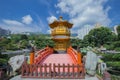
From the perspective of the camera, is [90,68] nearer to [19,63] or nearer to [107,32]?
[19,63]

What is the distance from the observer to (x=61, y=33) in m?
19.9

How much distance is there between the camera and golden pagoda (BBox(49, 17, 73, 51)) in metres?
20.0

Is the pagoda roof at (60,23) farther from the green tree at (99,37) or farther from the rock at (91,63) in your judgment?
the green tree at (99,37)

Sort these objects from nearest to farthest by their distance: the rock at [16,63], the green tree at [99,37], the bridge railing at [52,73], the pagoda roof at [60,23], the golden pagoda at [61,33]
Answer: the bridge railing at [52,73] < the rock at [16,63] < the golden pagoda at [61,33] < the pagoda roof at [60,23] < the green tree at [99,37]

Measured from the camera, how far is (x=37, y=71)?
7098 mm

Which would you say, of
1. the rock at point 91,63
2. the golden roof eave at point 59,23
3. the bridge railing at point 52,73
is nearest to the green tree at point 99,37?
the golden roof eave at point 59,23

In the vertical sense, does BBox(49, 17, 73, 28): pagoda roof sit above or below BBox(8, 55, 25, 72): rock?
above

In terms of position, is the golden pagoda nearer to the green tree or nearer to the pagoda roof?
the pagoda roof

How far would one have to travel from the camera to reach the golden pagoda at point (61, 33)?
20.0 m

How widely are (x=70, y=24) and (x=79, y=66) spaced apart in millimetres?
14533

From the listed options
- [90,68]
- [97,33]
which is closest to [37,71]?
[90,68]

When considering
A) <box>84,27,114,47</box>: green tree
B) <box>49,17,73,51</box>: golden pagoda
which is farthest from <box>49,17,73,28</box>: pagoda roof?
<box>84,27,114,47</box>: green tree

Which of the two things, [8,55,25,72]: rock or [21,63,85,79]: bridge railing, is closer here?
[21,63,85,79]: bridge railing

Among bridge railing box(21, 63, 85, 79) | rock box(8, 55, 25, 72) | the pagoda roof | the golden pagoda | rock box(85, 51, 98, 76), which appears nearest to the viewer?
bridge railing box(21, 63, 85, 79)
